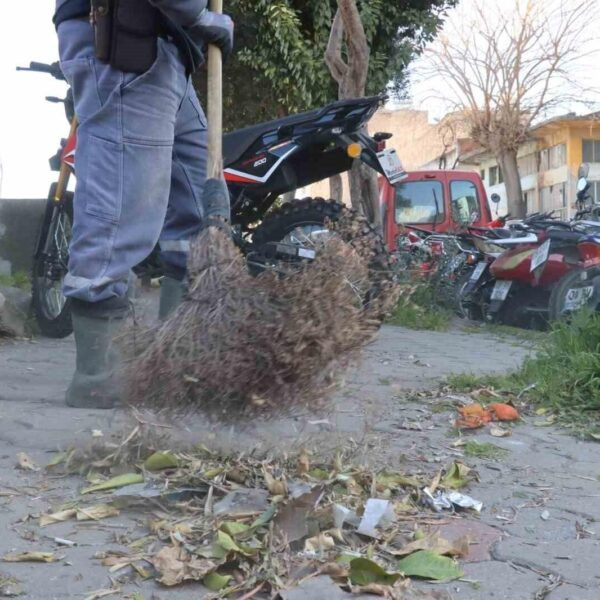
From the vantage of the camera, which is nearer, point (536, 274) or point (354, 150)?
point (354, 150)

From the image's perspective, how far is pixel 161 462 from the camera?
251 centimetres

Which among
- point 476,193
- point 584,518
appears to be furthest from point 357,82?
point 584,518

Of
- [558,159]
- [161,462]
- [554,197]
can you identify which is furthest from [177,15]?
[558,159]

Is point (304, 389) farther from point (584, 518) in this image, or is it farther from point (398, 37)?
point (398, 37)

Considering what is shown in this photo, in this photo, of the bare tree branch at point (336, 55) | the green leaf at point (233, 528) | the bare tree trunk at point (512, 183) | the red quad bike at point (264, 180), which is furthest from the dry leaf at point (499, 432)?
the bare tree trunk at point (512, 183)

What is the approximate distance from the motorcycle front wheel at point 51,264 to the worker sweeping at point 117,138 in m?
2.23

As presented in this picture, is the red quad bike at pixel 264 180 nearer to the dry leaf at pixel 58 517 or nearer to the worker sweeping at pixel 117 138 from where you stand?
the worker sweeping at pixel 117 138

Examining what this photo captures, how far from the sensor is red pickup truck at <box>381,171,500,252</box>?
13328 millimetres

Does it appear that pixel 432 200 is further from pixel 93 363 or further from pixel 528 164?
pixel 528 164

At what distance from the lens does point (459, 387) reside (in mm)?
4047

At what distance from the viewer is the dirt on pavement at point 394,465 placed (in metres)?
1.97

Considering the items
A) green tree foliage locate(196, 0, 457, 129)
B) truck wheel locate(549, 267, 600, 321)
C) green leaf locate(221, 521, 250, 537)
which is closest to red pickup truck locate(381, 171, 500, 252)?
green tree foliage locate(196, 0, 457, 129)

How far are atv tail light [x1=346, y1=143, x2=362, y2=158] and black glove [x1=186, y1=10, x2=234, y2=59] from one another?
2.69m

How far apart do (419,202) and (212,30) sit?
1080cm
